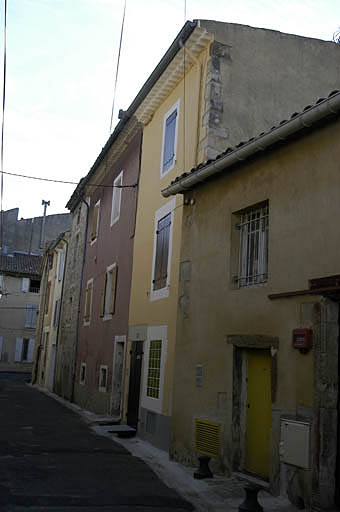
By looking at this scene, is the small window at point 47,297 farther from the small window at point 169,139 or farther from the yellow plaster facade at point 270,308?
the yellow plaster facade at point 270,308

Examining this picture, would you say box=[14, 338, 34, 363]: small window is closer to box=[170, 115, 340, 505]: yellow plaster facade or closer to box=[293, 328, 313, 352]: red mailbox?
box=[170, 115, 340, 505]: yellow plaster facade

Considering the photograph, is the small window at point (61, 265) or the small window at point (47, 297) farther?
the small window at point (47, 297)

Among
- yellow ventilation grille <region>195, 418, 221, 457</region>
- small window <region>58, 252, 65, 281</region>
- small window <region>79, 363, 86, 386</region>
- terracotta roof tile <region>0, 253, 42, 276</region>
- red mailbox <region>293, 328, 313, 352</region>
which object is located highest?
terracotta roof tile <region>0, 253, 42, 276</region>

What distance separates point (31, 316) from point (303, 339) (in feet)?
110

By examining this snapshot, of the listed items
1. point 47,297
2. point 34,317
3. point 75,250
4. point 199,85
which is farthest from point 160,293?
point 34,317

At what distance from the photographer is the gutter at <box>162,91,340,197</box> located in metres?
6.12

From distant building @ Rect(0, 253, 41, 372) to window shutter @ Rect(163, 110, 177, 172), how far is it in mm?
27283

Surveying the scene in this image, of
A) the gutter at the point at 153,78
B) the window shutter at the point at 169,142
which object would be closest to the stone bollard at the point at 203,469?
the window shutter at the point at 169,142

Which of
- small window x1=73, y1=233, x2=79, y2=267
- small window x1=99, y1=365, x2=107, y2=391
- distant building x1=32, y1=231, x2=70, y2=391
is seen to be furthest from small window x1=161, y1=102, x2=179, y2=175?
distant building x1=32, y1=231, x2=70, y2=391

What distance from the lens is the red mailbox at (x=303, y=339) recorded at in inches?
241

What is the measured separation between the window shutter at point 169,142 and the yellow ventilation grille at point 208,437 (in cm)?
576

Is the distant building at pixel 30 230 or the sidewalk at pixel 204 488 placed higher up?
the distant building at pixel 30 230

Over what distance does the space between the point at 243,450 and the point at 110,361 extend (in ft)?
26.4

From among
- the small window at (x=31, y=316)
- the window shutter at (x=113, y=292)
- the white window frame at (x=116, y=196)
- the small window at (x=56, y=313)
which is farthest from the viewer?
the small window at (x=31, y=316)
